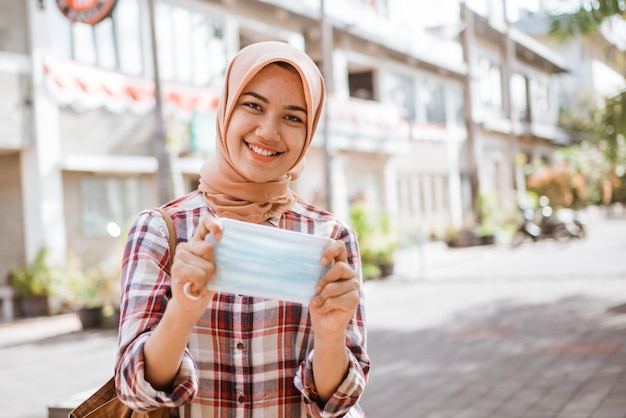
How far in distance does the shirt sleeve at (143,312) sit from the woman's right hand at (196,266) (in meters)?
0.21

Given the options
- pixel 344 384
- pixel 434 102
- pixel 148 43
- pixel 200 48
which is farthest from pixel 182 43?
pixel 344 384

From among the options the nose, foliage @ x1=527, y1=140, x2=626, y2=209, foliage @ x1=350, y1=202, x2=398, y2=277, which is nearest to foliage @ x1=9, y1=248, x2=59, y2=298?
foliage @ x1=350, y1=202, x2=398, y2=277

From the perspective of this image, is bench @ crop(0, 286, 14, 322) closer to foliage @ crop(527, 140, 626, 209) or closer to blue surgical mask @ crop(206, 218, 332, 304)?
blue surgical mask @ crop(206, 218, 332, 304)

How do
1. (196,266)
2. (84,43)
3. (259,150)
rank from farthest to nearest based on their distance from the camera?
(84,43), (259,150), (196,266)

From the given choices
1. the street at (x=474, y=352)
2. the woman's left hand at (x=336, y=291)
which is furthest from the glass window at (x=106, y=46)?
the woman's left hand at (x=336, y=291)

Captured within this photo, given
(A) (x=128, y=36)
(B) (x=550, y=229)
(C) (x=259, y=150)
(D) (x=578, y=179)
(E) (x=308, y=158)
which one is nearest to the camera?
(C) (x=259, y=150)

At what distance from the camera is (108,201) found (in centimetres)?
1479

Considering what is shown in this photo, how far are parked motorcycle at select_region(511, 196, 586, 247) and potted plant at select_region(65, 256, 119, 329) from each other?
13.4m

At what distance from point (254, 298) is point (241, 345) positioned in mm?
107

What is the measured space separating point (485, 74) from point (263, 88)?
34.0 m

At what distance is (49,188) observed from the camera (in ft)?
43.7

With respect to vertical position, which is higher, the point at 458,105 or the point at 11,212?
the point at 458,105

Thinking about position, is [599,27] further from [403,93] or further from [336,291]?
[403,93]

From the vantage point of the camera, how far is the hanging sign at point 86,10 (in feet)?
36.6
